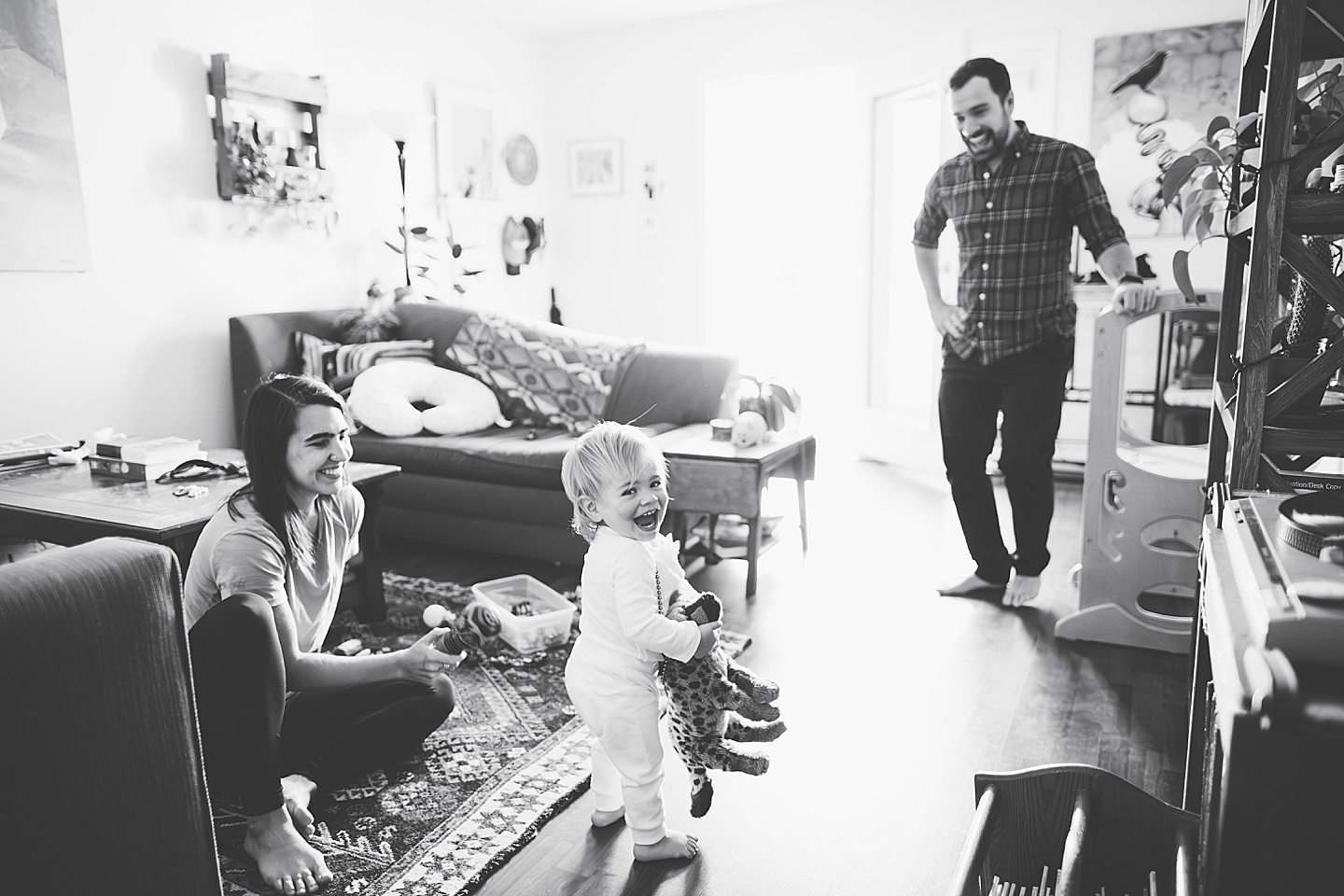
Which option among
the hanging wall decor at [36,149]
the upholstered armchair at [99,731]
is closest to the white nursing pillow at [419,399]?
the hanging wall decor at [36,149]

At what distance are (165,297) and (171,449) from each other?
128cm

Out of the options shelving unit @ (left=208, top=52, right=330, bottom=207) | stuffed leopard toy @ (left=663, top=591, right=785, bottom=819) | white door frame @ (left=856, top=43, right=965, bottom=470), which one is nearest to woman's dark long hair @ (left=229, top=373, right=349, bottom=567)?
stuffed leopard toy @ (left=663, top=591, right=785, bottom=819)

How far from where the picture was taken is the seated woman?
4.95 ft

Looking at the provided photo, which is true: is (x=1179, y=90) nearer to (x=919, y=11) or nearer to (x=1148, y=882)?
(x=919, y=11)

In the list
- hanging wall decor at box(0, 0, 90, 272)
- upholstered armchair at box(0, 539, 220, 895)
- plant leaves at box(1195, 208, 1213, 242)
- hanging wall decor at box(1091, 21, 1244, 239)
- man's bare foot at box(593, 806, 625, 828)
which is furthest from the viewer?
hanging wall decor at box(1091, 21, 1244, 239)

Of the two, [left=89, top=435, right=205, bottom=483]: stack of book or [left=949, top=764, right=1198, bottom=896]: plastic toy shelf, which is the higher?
[left=89, top=435, right=205, bottom=483]: stack of book

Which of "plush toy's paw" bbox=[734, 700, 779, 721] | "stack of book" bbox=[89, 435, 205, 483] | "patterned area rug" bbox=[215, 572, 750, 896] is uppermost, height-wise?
"stack of book" bbox=[89, 435, 205, 483]

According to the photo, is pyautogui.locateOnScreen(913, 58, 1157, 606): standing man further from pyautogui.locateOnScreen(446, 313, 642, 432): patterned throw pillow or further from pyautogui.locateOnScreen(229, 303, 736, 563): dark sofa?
pyautogui.locateOnScreen(446, 313, 642, 432): patterned throw pillow

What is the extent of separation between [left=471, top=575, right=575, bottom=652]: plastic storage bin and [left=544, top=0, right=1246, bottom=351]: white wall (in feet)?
9.50

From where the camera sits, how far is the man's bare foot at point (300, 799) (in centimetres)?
171

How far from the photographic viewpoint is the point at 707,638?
60.0 inches

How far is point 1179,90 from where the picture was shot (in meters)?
4.40

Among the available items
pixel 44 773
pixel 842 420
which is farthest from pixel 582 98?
pixel 44 773

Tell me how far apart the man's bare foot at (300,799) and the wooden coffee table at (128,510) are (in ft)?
1.83
